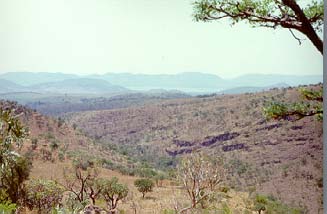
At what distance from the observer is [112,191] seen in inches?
169

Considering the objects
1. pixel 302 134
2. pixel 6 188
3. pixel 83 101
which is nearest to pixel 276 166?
pixel 302 134

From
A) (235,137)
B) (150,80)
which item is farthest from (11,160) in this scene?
(235,137)

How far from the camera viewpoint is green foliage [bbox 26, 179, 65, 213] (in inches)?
136

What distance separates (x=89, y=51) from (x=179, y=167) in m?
1.25

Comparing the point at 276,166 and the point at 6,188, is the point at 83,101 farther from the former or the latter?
the point at 6,188

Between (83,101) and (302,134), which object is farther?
(83,101)

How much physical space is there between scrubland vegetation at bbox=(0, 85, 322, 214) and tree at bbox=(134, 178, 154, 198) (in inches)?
0.4

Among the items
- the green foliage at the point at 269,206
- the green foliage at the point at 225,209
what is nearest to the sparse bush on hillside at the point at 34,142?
the green foliage at the point at 225,209

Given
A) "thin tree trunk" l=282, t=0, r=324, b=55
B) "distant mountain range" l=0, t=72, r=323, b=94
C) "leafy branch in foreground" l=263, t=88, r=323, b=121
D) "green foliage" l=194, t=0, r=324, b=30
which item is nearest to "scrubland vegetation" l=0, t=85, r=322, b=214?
"leafy branch in foreground" l=263, t=88, r=323, b=121

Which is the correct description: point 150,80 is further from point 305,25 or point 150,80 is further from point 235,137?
point 235,137

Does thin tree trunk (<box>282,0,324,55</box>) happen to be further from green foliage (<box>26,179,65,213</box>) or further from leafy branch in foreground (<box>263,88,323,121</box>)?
green foliage (<box>26,179,65,213</box>)

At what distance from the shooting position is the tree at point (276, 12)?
2.51m

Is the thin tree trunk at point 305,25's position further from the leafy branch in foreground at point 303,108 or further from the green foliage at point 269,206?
the green foliage at point 269,206

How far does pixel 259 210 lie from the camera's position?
14.7 ft
